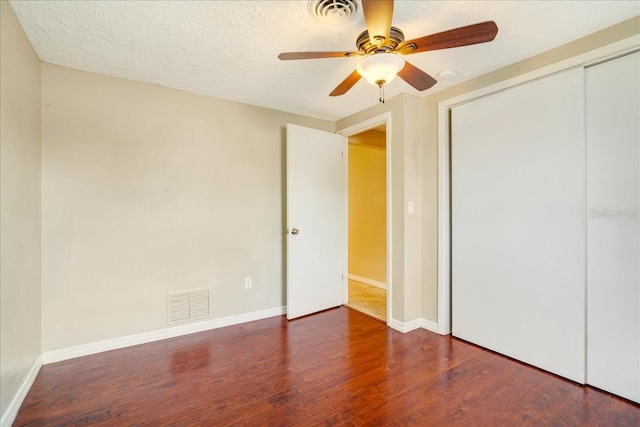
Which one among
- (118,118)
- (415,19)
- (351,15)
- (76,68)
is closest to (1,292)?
(118,118)

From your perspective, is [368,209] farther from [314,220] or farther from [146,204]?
[146,204]

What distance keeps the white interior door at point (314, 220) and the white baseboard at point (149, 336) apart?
39 cm

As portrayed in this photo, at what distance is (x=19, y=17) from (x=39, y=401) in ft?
7.46

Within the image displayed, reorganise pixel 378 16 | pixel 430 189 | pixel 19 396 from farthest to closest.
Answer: pixel 430 189 < pixel 19 396 < pixel 378 16

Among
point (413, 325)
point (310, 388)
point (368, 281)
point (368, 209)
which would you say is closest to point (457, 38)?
point (310, 388)

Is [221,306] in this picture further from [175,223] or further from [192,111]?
[192,111]

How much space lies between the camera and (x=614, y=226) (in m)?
1.90

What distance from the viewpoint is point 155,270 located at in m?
2.71

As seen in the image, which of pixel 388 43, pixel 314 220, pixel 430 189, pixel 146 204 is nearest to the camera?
pixel 388 43

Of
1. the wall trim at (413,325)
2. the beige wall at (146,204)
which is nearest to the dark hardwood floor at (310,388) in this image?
the wall trim at (413,325)

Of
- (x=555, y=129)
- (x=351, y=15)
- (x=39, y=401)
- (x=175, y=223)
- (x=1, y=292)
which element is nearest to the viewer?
(x=1, y=292)

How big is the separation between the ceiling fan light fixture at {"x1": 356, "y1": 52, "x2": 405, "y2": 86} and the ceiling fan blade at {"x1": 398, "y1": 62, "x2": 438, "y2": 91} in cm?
11

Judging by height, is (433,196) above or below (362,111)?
below

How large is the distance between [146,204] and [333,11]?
2138mm
